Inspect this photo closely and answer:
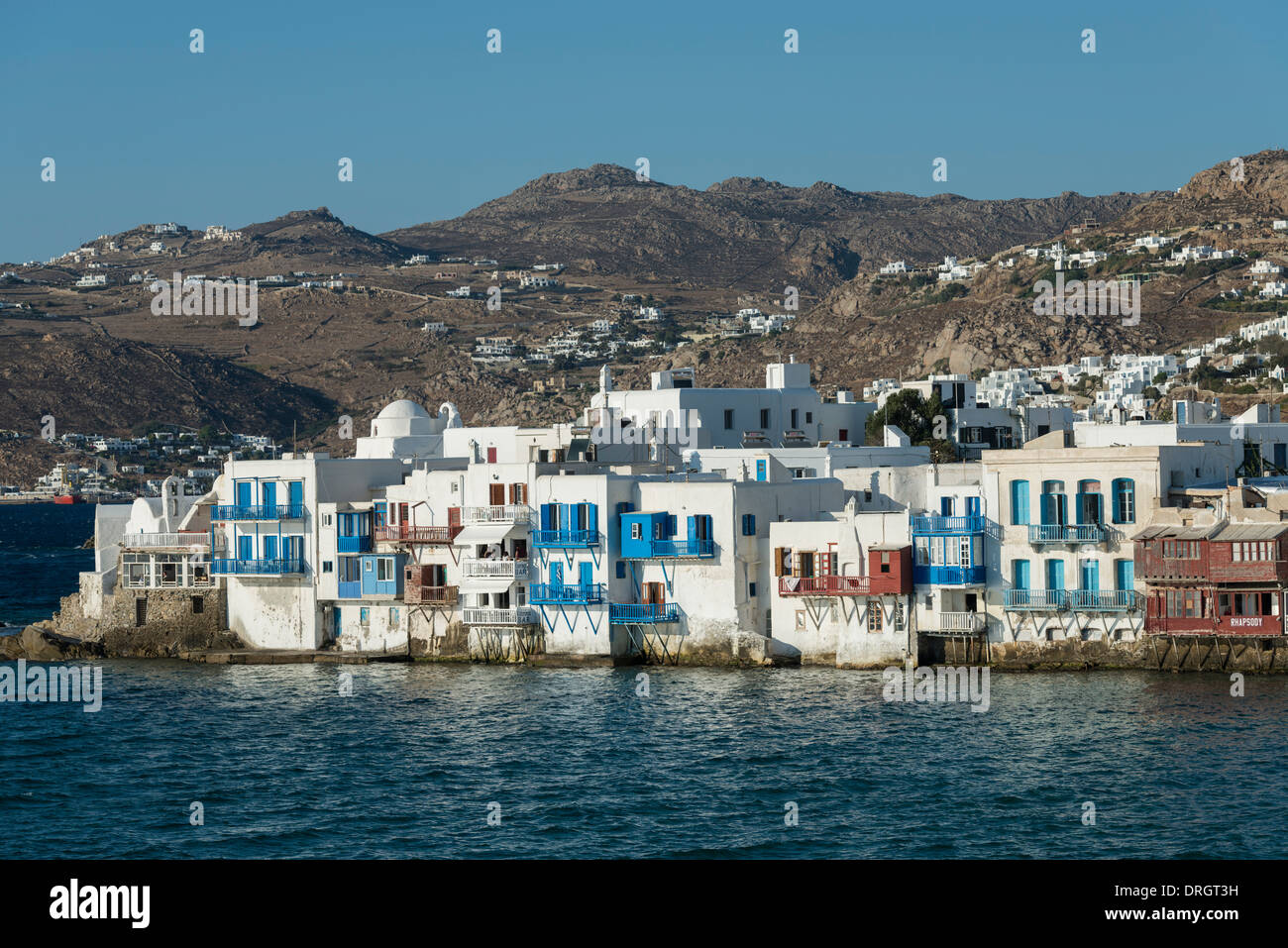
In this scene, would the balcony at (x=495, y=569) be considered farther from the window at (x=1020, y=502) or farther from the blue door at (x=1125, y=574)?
the blue door at (x=1125, y=574)

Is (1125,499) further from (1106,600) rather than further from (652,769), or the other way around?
(652,769)

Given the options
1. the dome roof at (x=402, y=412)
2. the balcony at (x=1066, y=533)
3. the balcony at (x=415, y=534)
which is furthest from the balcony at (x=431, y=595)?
the dome roof at (x=402, y=412)

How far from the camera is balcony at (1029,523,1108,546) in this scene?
5288 cm

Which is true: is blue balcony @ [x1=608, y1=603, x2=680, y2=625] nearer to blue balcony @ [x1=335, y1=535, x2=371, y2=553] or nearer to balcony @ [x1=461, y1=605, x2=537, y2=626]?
balcony @ [x1=461, y1=605, x2=537, y2=626]

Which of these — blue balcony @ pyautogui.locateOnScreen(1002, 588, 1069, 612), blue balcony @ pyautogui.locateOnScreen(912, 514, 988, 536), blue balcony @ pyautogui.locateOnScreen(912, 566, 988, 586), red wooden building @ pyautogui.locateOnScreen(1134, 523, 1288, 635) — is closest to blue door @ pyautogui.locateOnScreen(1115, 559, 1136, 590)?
red wooden building @ pyautogui.locateOnScreen(1134, 523, 1288, 635)

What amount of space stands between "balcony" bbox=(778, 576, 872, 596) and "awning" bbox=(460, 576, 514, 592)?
926 cm

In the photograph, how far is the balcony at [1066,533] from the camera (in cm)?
5288

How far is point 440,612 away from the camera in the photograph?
60.8m

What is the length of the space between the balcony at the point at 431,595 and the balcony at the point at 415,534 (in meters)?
1.60

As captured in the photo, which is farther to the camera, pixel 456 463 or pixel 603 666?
pixel 456 463

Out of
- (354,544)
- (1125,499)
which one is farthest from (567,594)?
(1125,499)
